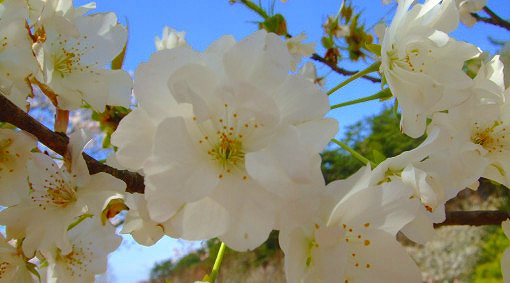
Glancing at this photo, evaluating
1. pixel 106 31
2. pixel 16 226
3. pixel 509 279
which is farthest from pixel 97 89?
pixel 509 279

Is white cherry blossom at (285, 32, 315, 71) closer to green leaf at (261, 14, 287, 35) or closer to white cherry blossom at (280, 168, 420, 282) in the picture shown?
green leaf at (261, 14, 287, 35)

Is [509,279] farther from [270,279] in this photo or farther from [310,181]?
[270,279]

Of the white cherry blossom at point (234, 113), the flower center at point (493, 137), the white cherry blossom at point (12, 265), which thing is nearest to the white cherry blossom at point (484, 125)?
the flower center at point (493, 137)

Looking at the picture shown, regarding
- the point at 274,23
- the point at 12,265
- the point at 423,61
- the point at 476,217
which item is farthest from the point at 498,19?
the point at 12,265

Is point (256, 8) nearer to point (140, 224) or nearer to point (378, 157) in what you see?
point (378, 157)

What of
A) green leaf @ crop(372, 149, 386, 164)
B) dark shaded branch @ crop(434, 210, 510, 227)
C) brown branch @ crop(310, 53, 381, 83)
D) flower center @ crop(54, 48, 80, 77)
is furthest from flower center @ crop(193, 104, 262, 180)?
brown branch @ crop(310, 53, 381, 83)

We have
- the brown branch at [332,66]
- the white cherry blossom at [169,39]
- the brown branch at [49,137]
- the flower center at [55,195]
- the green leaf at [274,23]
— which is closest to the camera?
the brown branch at [49,137]

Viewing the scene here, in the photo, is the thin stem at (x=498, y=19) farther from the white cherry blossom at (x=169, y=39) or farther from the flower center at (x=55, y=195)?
the flower center at (x=55, y=195)
